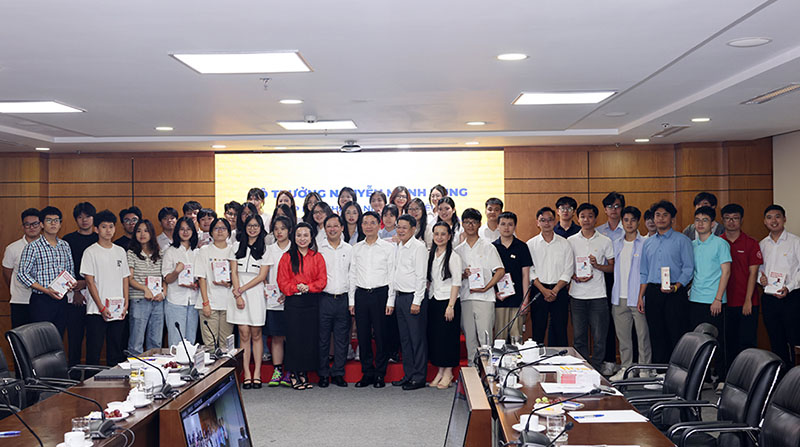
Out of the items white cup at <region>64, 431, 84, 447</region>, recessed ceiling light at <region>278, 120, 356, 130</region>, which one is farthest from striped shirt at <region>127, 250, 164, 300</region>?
white cup at <region>64, 431, 84, 447</region>

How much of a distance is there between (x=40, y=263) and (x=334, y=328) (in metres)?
3.02

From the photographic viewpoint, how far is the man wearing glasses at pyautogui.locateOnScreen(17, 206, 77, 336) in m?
7.20

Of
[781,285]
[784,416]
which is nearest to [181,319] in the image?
[784,416]

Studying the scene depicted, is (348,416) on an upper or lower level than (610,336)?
lower

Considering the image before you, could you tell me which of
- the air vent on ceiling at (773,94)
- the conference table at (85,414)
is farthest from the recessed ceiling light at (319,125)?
the conference table at (85,414)

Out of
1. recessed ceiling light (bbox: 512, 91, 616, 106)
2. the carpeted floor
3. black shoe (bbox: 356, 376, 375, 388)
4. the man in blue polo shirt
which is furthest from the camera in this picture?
black shoe (bbox: 356, 376, 375, 388)

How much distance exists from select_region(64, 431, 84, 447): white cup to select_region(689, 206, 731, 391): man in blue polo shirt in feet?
20.0

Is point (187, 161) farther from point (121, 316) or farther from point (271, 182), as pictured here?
point (121, 316)

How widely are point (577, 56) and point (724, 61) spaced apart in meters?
1.09

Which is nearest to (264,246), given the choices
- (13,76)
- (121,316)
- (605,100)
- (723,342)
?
(121,316)

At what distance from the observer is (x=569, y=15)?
3.89m

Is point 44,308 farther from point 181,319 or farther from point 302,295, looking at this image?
point 302,295

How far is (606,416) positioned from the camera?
11.1ft

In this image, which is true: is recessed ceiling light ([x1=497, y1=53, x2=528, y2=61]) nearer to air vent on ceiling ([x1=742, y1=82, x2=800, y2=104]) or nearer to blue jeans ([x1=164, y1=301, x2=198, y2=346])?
air vent on ceiling ([x1=742, y1=82, x2=800, y2=104])
